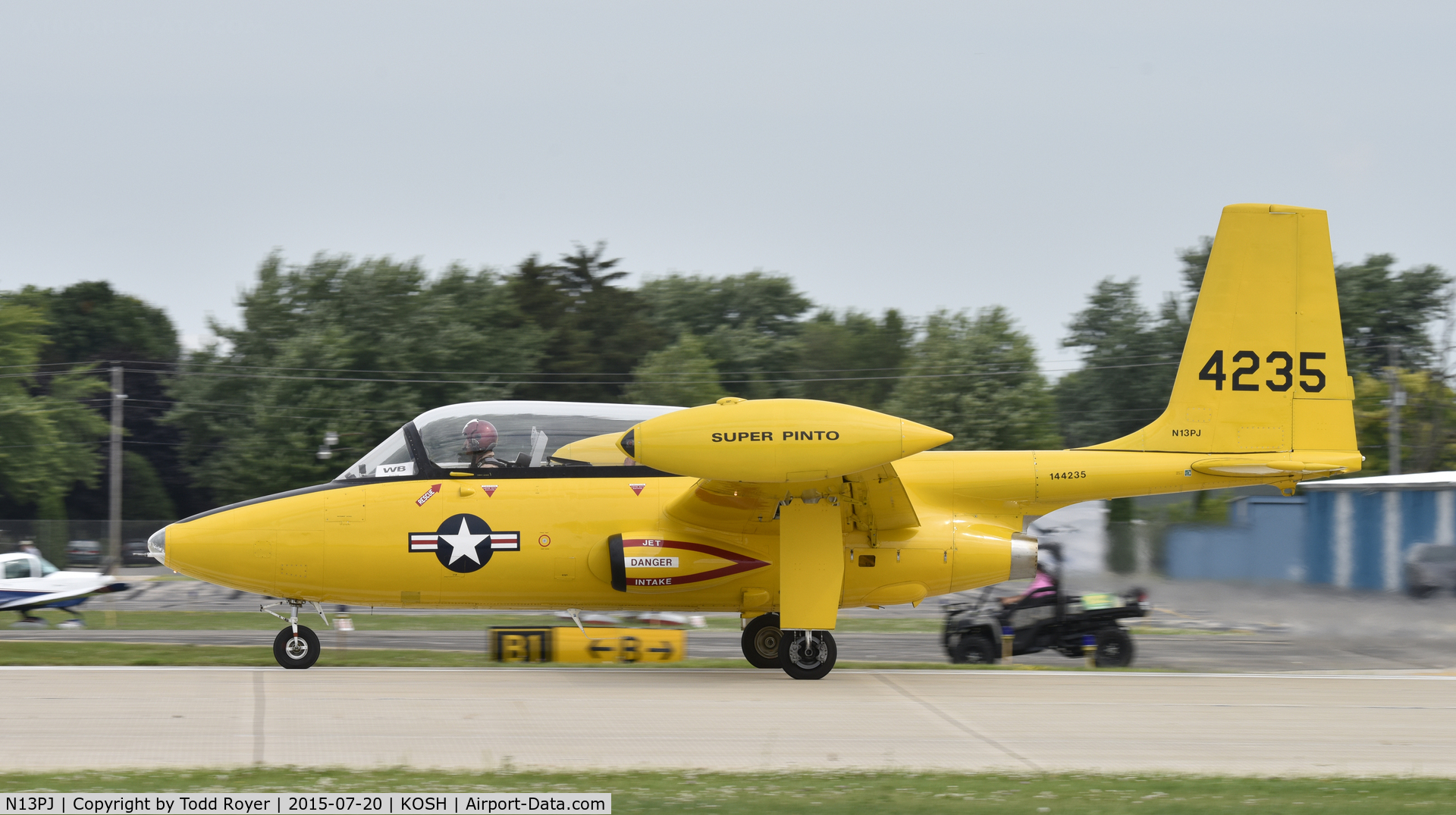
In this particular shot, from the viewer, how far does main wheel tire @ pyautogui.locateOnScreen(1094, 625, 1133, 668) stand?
17984mm

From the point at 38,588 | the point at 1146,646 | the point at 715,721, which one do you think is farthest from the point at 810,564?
the point at 38,588

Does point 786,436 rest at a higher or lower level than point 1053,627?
higher

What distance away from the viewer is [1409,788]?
8.44m

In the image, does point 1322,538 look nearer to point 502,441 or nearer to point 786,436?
point 786,436

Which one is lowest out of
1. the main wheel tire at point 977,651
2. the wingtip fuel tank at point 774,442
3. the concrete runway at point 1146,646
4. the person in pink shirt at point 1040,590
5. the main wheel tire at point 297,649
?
the concrete runway at point 1146,646

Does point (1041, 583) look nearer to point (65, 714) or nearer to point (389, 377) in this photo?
point (65, 714)

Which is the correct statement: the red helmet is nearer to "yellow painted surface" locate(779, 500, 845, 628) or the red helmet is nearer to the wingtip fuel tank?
the wingtip fuel tank

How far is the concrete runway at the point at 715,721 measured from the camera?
9.22 m

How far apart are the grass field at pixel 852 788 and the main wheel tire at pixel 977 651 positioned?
31.2 ft

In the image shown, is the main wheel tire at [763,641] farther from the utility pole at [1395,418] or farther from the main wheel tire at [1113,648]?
the utility pole at [1395,418]

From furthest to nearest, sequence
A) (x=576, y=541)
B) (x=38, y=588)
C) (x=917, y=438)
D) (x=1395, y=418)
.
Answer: (x=1395, y=418) < (x=38, y=588) < (x=576, y=541) < (x=917, y=438)

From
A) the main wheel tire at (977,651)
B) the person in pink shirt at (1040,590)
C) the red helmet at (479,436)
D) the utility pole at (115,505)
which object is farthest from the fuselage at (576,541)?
the utility pole at (115,505)

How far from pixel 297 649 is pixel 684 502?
475 cm

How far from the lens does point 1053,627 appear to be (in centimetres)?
1833
